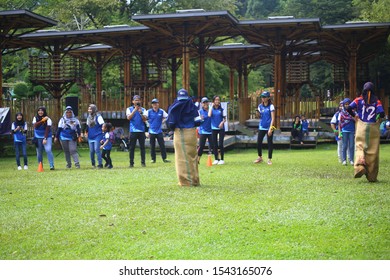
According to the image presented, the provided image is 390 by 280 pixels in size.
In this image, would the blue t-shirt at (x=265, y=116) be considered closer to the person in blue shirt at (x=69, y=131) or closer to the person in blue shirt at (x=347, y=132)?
the person in blue shirt at (x=347, y=132)

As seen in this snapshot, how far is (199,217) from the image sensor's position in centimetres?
969

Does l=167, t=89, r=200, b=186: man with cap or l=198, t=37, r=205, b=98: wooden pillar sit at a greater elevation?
l=198, t=37, r=205, b=98: wooden pillar

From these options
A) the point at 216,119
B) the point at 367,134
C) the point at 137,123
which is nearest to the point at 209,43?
the point at 216,119

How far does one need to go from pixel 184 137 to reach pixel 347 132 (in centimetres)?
605

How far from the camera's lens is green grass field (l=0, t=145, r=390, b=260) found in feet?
25.6

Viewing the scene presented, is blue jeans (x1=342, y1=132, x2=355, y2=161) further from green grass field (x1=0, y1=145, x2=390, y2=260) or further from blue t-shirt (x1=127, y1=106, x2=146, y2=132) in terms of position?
blue t-shirt (x1=127, y1=106, x2=146, y2=132)

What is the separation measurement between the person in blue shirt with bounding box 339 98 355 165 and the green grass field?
2.09 meters

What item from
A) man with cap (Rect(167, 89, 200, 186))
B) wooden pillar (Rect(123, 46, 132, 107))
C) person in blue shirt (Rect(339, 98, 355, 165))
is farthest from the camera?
wooden pillar (Rect(123, 46, 132, 107))

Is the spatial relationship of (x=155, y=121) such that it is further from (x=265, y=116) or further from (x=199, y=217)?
(x=199, y=217)

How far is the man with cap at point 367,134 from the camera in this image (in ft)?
42.3

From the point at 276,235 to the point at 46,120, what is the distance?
10.9 metres

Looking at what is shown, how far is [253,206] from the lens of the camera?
10.6 metres

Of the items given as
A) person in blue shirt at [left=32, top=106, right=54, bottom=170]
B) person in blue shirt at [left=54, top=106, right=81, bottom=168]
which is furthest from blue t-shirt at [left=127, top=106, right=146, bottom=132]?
person in blue shirt at [left=32, top=106, right=54, bottom=170]

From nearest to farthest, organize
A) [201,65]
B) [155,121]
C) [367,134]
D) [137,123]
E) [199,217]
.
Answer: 1. [199,217]
2. [367,134]
3. [137,123]
4. [155,121]
5. [201,65]
